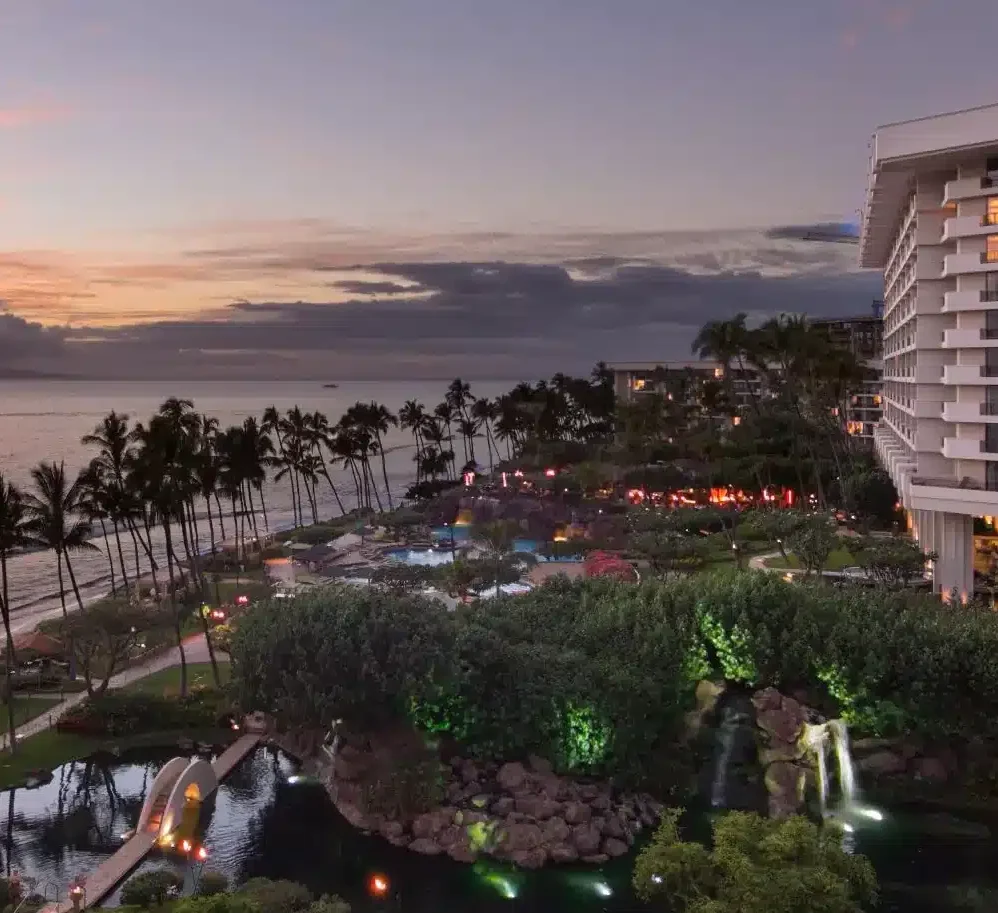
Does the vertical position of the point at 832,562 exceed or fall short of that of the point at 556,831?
it falls short

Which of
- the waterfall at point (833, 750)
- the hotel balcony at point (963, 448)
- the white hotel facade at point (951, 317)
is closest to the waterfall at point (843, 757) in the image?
the waterfall at point (833, 750)

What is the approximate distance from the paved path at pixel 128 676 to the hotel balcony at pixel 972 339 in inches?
1415

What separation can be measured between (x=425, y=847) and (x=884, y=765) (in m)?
14.4

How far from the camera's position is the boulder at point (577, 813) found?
25734mm

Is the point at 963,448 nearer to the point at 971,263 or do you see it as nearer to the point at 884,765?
the point at 971,263

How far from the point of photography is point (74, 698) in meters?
37.8

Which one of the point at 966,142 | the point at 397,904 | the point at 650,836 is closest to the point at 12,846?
the point at 397,904

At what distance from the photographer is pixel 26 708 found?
36.7m

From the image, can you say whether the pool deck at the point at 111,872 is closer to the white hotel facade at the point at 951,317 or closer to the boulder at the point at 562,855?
the boulder at the point at 562,855

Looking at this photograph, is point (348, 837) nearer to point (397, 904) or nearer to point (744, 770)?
point (397, 904)

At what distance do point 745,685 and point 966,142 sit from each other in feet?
82.9

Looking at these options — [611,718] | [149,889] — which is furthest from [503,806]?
[149,889]

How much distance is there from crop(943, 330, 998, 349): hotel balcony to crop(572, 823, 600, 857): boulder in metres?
28.3

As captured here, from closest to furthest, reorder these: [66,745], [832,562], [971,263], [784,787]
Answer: [784,787]
[66,745]
[971,263]
[832,562]
